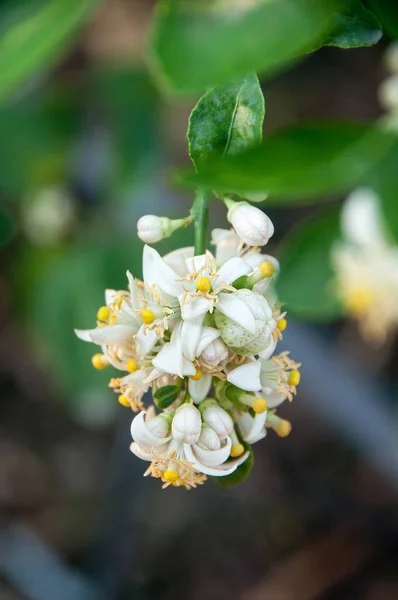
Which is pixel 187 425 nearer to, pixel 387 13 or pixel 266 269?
pixel 266 269

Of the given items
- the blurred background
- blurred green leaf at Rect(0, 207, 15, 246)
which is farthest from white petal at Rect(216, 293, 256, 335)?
blurred green leaf at Rect(0, 207, 15, 246)

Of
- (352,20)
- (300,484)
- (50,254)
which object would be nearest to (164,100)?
(50,254)

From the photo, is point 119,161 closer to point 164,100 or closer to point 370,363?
point 164,100

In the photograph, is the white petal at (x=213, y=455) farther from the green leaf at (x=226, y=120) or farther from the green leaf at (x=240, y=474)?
the green leaf at (x=226, y=120)

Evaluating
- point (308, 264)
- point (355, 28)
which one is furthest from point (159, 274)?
point (308, 264)

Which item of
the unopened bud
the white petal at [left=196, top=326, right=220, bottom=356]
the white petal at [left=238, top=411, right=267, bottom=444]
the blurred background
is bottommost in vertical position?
the blurred background

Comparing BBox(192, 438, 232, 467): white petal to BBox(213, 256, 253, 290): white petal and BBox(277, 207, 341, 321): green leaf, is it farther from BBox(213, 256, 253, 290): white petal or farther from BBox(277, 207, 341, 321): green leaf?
BBox(277, 207, 341, 321): green leaf

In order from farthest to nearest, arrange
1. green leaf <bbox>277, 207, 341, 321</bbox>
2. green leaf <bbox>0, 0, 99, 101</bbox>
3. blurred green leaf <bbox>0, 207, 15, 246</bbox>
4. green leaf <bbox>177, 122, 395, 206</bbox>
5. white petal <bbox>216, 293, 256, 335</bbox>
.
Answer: blurred green leaf <bbox>0, 207, 15, 246</bbox>, green leaf <bbox>277, 207, 341, 321</bbox>, green leaf <bbox>0, 0, 99, 101</bbox>, white petal <bbox>216, 293, 256, 335</bbox>, green leaf <bbox>177, 122, 395, 206</bbox>
